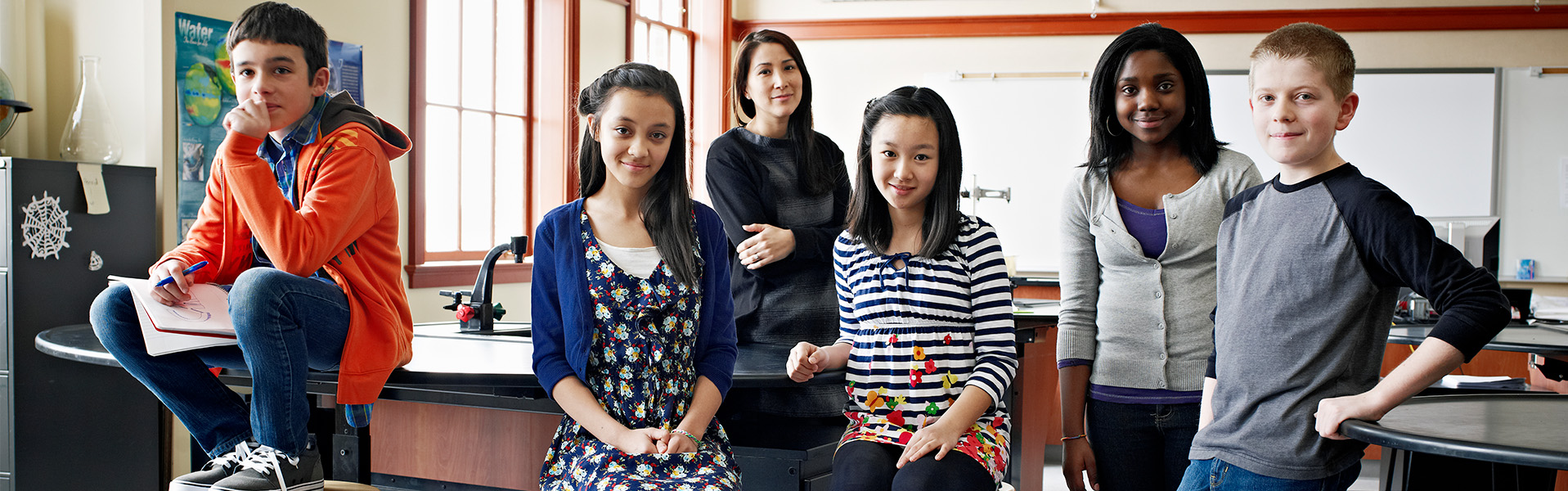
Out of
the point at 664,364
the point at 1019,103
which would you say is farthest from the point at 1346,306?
the point at 1019,103

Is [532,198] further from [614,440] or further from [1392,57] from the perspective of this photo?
[1392,57]

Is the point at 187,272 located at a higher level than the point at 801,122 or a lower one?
lower

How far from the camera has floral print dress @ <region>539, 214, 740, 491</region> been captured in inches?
59.3

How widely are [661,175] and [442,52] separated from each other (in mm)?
3449

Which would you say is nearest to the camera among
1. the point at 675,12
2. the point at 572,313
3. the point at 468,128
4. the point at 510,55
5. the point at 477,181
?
the point at 572,313

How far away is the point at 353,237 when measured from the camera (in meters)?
1.65

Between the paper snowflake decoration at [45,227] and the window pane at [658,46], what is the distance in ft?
11.8

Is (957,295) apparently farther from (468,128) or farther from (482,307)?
(468,128)

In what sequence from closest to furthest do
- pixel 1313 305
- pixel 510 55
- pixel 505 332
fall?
pixel 1313 305 → pixel 505 332 → pixel 510 55

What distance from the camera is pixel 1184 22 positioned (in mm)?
6336

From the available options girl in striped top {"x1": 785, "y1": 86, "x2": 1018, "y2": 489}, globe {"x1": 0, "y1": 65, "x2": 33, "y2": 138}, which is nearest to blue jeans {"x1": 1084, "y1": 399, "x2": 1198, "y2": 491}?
girl in striped top {"x1": 785, "y1": 86, "x2": 1018, "y2": 489}

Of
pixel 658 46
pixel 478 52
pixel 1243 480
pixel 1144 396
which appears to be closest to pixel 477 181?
pixel 478 52

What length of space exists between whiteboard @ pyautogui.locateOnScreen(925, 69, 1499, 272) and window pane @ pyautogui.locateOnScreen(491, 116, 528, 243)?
2460 millimetres

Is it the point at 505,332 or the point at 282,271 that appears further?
the point at 505,332
